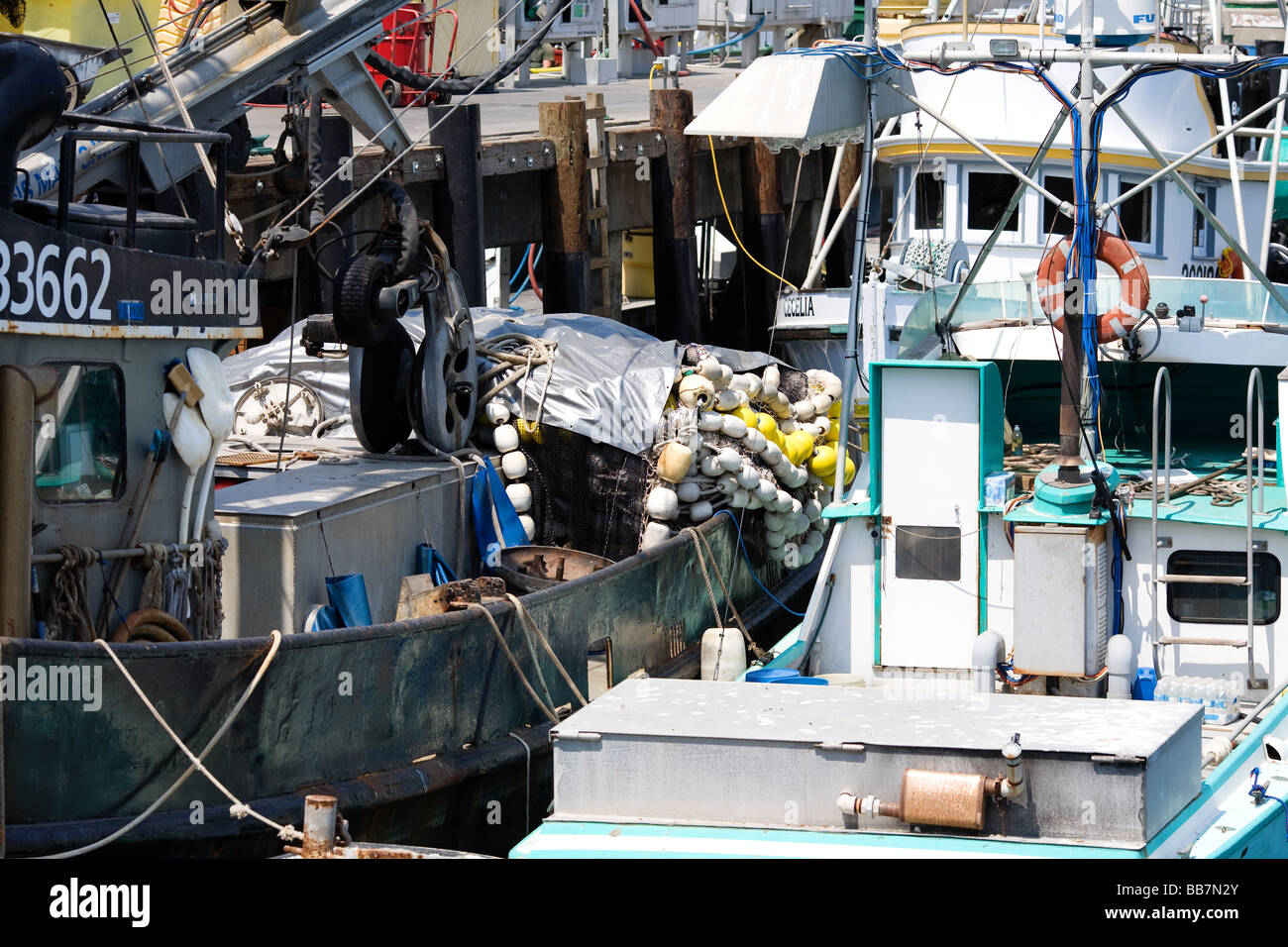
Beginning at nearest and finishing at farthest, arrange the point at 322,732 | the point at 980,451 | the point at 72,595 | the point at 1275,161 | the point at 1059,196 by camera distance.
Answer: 1. the point at 72,595
2. the point at 322,732
3. the point at 980,451
4. the point at 1275,161
5. the point at 1059,196

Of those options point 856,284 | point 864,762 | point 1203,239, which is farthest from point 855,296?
point 1203,239

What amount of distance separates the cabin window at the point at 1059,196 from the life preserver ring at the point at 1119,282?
3.43m

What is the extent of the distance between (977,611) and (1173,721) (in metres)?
2.55

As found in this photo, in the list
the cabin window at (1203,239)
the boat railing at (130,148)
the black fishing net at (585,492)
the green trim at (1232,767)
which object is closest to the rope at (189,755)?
the boat railing at (130,148)

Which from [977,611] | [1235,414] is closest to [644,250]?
[1235,414]

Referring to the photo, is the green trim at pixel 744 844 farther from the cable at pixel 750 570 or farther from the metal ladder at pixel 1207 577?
the cable at pixel 750 570

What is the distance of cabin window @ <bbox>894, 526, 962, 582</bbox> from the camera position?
392 inches

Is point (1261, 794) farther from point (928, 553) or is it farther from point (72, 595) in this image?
point (72, 595)

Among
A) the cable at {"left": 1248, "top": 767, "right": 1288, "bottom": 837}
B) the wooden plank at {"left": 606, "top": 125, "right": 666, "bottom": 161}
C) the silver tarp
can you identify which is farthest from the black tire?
the wooden plank at {"left": 606, "top": 125, "right": 666, "bottom": 161}

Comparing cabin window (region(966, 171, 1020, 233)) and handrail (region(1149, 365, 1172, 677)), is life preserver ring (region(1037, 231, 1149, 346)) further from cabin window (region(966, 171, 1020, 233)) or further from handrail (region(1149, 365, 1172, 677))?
cabin window (region(966, 171, 1020, 233))

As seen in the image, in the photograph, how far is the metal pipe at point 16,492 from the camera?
7723 millimetres

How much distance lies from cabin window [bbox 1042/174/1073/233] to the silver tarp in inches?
117

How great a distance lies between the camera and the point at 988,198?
15.0m

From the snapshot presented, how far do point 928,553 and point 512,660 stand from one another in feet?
7.60
